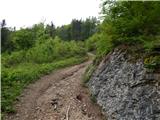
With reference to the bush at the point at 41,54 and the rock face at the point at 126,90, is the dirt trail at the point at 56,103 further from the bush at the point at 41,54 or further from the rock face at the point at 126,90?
the bush at the point at 41,54

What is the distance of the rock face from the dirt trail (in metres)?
0.80

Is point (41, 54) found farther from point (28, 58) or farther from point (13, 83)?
point (13, 83)

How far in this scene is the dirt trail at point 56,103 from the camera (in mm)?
15609

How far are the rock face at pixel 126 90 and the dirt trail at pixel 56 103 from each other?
80cm

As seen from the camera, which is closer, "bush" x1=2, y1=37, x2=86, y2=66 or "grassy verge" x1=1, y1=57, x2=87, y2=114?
"grassy verge" x1=1, y1=57, x2=87, y2=114

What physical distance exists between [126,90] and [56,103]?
15.5 feet

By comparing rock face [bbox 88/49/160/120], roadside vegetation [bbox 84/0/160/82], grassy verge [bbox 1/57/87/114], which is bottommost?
grassy verge [bbox 1/57/87/114]

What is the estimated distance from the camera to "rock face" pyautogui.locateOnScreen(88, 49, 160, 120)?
1239 cm

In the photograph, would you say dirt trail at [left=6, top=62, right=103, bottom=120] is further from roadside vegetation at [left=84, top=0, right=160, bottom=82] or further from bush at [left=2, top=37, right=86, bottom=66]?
bush at [left=2, top=37, right=86, bottom=66]

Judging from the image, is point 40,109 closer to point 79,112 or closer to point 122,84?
point 79,112

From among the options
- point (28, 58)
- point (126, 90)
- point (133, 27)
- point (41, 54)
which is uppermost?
point (133, 27)

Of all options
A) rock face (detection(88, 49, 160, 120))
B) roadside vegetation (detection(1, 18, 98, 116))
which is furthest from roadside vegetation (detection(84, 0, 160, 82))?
roadside vegetation (detection(1, 18, 98, 116))

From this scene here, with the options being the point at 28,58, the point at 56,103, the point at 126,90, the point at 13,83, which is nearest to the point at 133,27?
the point at 126,90

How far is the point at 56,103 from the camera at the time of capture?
17359 mm
